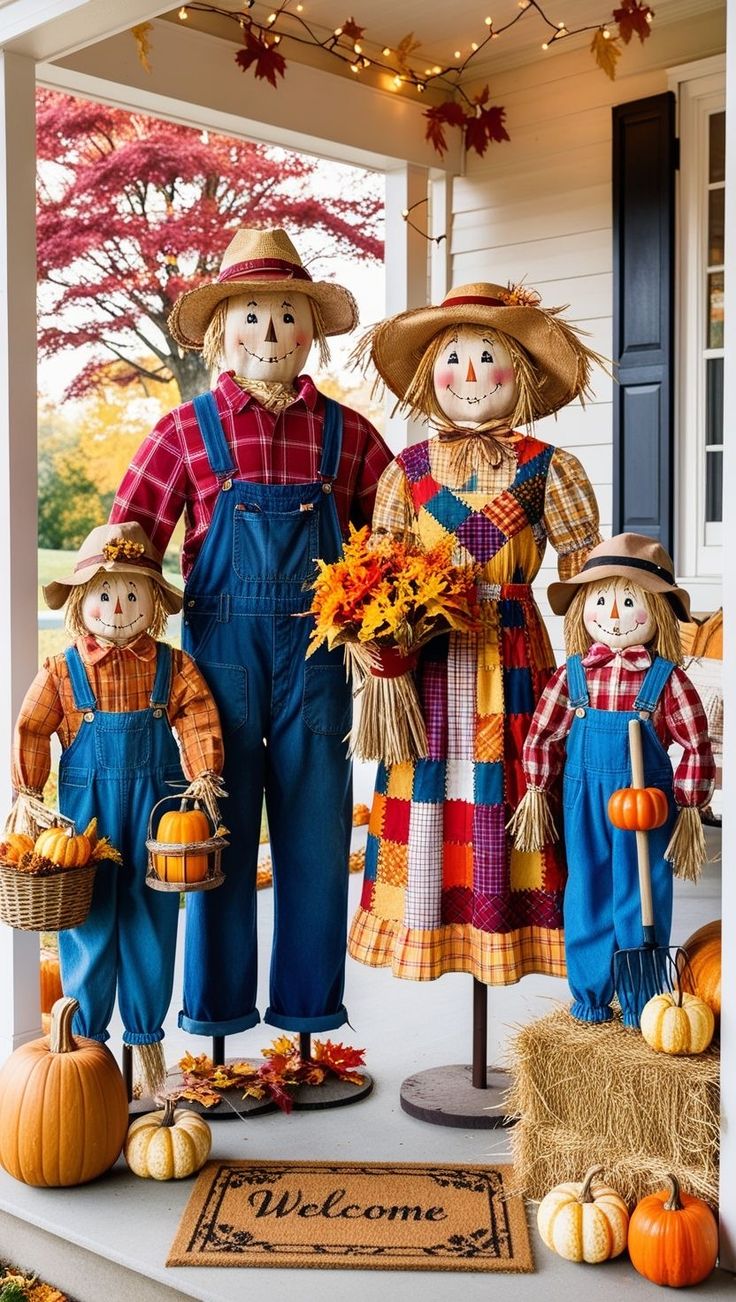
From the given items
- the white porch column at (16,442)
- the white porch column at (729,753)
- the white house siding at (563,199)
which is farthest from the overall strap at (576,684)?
the white house siding at (563,199)

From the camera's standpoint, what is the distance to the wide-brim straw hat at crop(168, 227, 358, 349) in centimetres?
346

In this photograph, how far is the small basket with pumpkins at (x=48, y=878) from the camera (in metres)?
3.08

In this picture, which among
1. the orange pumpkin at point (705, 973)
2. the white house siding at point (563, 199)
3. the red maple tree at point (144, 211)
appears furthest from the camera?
the red maple tree at point (144, 211)

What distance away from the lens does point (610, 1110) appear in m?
2.82

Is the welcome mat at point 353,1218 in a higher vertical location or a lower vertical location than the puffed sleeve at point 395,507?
lower

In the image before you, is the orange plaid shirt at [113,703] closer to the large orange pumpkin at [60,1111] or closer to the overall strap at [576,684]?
the large orange pumpkin at [60,1111]

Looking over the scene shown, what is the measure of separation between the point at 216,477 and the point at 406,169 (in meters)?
3.17

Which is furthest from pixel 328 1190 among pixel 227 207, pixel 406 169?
pixel 227 207

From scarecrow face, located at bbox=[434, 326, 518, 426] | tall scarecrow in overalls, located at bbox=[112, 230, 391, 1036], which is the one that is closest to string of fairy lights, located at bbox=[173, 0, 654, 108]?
tall scarecrow in overalls, located at bbox=[112, 230, 391, 1036]

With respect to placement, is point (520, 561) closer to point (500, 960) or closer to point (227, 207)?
point (500, 960)

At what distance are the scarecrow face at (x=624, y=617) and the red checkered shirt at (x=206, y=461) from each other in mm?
804

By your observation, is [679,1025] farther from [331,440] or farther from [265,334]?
[265,334]

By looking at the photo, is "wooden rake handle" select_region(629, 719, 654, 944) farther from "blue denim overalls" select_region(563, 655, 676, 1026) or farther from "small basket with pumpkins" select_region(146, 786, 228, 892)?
"small basket with pumpkins" select_region(146, 786, 228, 892)

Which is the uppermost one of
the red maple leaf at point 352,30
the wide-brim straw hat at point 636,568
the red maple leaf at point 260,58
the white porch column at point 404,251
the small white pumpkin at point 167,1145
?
the red maple leaf at point 352,30
